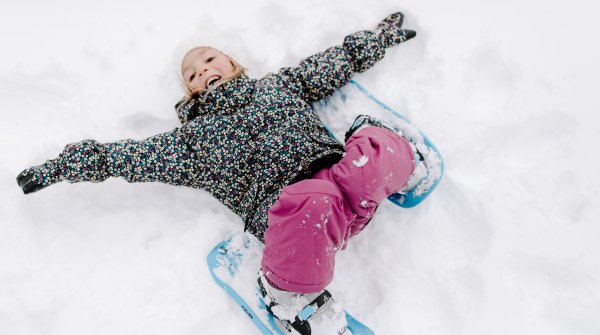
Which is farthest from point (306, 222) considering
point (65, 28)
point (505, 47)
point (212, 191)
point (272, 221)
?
point (65, 28)

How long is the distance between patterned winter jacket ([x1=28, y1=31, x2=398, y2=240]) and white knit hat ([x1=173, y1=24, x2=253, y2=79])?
20 centimetres

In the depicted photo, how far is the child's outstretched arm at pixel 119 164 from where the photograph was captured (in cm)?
157

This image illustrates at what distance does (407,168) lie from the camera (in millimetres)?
1491

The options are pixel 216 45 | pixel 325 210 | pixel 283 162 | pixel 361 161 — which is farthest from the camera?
pixel 216 45

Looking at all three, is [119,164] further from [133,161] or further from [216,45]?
[216,45]

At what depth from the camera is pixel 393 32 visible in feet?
5.63

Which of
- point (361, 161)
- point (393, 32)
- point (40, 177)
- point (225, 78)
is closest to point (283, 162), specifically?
A: point (361, 161)

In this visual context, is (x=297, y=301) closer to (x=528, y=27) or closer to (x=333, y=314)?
(x=333, y=314)

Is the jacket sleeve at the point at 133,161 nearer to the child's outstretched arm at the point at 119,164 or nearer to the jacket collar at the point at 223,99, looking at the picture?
the child's outstretched arm at the point at 119,164

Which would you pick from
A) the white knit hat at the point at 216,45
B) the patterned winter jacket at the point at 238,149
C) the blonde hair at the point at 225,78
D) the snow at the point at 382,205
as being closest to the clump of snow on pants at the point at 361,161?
the patterned winter jacket at the point at 238,149

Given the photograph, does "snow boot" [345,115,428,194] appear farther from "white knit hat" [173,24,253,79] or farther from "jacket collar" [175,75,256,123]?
"white knit hat" [173,24,253,79]

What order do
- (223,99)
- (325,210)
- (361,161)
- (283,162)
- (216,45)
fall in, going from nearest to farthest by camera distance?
(325,210)
(361,161)
(283,162)
(223,99)
(216,45)

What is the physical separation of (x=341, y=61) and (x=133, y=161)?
854 mm

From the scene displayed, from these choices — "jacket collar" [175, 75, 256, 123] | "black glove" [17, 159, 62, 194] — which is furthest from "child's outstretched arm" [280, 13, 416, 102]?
"black glove" [17, 159, 62, 194]
